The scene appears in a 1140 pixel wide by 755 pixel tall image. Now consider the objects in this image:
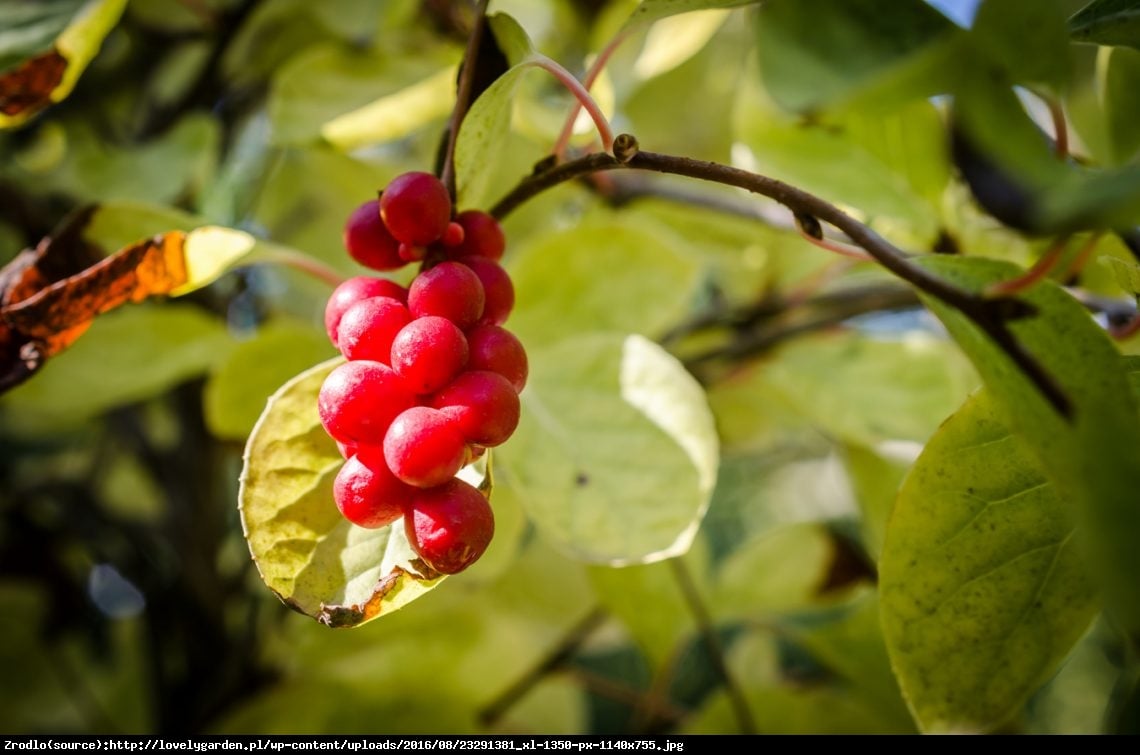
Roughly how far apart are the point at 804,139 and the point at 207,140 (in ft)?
1.87

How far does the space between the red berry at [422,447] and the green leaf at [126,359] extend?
0.55 meters

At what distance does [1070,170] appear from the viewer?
0.91ft

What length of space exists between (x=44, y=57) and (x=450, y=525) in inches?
19.2

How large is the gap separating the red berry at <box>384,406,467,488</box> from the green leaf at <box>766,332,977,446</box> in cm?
55

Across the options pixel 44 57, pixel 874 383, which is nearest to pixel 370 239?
pixel 44 57

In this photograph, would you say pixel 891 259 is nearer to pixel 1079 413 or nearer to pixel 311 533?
pixel 1079 413

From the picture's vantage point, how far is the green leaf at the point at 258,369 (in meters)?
0.72

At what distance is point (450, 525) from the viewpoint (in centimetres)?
35

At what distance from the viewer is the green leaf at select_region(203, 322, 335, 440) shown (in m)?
0.72

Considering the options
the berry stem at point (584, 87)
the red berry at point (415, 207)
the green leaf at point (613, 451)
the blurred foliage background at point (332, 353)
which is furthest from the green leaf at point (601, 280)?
the red berry at point (415, 207)

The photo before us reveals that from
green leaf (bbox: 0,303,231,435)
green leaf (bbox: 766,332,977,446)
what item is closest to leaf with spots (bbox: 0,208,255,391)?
green leaf (bbox: 0,303,231,435)

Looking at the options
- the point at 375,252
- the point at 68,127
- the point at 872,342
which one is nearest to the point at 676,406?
the point at 375,252

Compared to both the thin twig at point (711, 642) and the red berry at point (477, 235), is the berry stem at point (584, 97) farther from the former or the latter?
the thin twig at point (711, 642)

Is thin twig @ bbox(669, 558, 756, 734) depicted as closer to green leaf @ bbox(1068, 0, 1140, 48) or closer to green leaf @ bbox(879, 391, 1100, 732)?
green leaf @ bbox(879, 391, 1100, 732)
